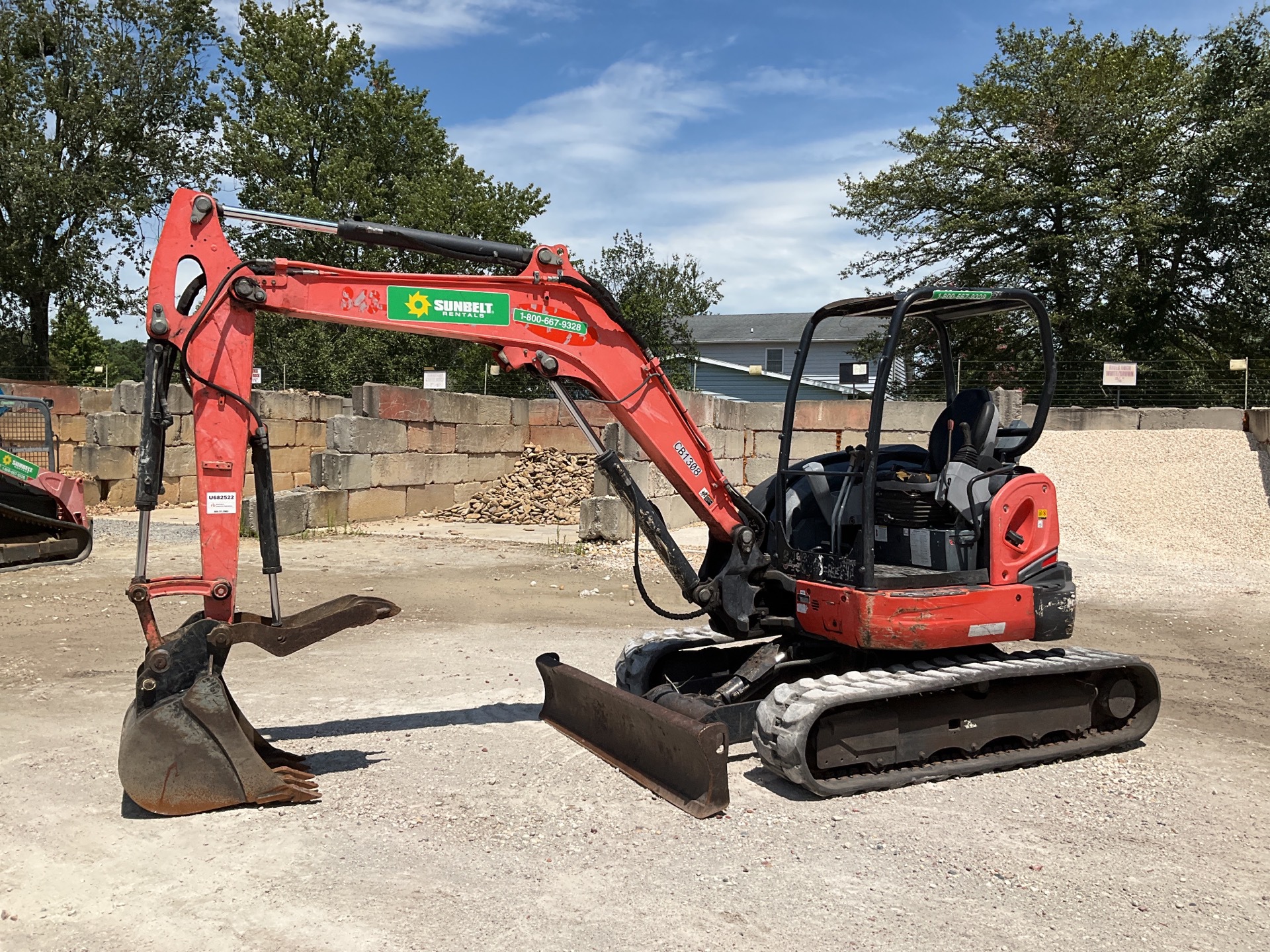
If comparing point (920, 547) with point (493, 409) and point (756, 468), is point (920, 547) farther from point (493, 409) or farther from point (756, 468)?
point (493, 409)

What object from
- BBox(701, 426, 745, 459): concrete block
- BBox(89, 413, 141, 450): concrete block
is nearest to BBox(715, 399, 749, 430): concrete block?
BBox(701, 426, 745, 459): concrete block

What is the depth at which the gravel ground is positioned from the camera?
367 centimetres

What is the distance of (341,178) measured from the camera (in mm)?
34250

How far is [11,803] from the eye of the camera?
15.5ft

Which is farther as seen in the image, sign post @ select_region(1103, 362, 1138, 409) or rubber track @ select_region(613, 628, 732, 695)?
sign post @ select_region(1103, 362, 1138, 409)

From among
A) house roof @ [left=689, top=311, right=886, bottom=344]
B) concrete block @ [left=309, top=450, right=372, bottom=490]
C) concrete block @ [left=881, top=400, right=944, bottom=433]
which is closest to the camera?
concrete block @ [left=309, top=450, right=372, bottom=490]

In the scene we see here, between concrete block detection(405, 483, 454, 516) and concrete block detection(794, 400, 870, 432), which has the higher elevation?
concrete block detection(794, 400, 870, 432)

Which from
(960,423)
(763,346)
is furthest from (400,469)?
(763,346)

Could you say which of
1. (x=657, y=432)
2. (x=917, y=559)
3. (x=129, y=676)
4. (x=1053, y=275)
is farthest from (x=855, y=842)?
(x=1053, y=275)

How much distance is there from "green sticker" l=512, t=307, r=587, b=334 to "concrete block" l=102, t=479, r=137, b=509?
49.0ft

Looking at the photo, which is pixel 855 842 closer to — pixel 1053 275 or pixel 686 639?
pixel 686 639

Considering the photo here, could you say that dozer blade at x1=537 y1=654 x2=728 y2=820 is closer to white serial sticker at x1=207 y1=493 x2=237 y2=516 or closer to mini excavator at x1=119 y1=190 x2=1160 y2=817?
mini excavator at x1=119 y1=190 x2=1160 y2=817

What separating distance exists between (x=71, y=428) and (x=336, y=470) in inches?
265

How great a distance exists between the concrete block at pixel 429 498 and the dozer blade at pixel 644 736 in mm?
12074
